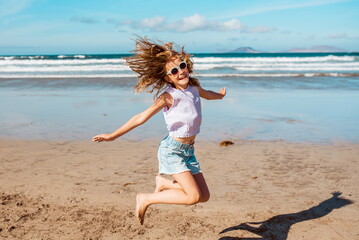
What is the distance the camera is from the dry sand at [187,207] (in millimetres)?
3510

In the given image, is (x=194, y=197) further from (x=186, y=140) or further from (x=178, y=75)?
(x=178, y=75)

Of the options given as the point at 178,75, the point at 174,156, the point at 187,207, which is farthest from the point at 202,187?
the point at 178,75

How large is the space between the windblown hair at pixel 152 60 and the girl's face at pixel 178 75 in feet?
0.13

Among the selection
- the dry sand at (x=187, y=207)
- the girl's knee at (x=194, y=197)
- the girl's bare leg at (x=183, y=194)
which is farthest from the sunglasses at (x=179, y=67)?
the dry sand at (x=187, y=207)

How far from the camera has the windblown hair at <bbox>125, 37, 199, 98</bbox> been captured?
328 cm

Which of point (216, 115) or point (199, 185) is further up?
point (199, 185)

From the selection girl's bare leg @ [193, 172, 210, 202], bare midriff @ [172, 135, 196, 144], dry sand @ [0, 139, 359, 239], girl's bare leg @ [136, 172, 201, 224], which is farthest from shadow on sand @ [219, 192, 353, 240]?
bare midriff @ [172, 135, 196, 144]

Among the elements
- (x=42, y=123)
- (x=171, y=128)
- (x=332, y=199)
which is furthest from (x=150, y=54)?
(x=42, y=123)

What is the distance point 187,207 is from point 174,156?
3.50 feet

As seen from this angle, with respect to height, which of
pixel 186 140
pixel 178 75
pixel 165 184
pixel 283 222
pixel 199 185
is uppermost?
pixel 178 75

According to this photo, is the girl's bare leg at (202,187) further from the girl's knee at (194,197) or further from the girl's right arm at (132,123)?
the girl's right arm at (132,123)

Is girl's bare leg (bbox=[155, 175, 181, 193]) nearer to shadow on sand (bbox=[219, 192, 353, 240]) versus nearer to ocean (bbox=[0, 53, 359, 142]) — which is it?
shadow on sand (bbox=[219, 192, 353, 240])

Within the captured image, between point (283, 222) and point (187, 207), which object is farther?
point (187, 207)

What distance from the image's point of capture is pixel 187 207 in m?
3.96
